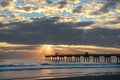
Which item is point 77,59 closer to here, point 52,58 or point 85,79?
point 52,58

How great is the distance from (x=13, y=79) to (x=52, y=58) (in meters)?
77.2

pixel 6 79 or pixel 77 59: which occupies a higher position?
pixel 6 79

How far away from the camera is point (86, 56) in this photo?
300 ft

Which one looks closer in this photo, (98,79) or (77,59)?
(98,79)

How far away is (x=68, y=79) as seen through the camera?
28.4 meters

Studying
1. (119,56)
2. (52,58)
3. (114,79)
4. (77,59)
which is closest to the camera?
(114,79)

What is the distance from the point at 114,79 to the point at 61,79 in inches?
183

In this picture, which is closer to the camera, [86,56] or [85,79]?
[85,79]

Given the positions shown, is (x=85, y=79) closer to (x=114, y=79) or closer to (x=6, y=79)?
(x=114, y=79)

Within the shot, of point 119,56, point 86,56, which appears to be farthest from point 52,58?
point 119,56

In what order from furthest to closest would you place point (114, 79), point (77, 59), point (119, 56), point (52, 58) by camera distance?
point (52, 58)
point (77, 59)
point (119, 56)
point (114, 79)

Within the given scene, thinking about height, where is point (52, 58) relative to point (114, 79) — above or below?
below

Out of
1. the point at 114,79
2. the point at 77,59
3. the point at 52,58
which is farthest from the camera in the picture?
the point at 52,58

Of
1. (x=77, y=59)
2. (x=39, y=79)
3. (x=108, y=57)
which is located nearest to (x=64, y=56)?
(x=77, y=59)
